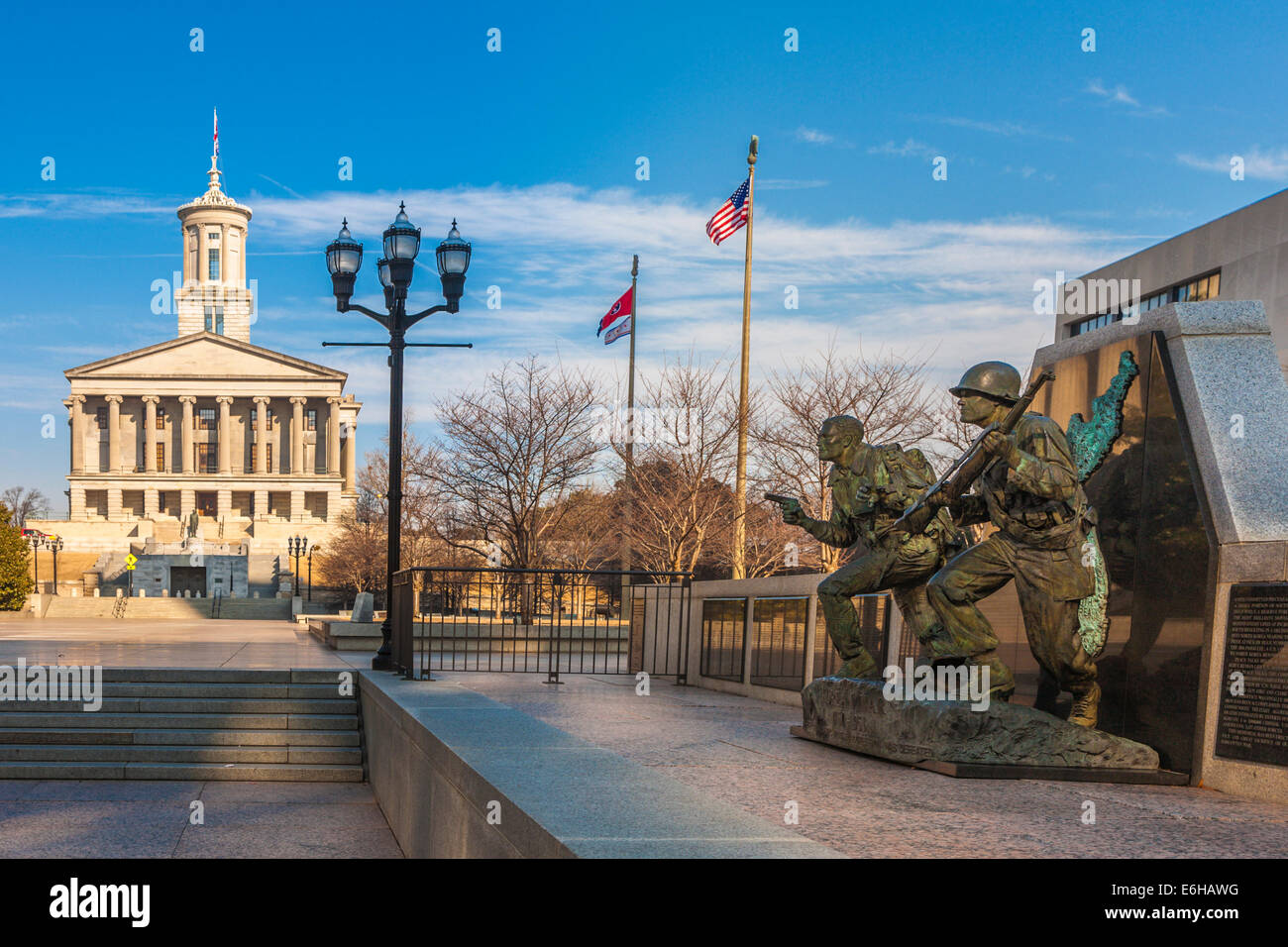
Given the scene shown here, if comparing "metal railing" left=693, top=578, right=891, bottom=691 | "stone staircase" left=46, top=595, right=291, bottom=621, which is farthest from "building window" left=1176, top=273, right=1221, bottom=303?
"stone staircase" left=46, top=595, right=291, bottom=621

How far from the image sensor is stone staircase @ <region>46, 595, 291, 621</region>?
46.8m

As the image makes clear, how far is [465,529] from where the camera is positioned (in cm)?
3219

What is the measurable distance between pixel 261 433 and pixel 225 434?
3.23 m

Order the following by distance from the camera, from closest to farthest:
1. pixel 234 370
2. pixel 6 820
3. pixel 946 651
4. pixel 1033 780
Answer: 1. pixel 1033 780
2. pixel 946 651
3. pixel 6 820
4. pixel 234 370

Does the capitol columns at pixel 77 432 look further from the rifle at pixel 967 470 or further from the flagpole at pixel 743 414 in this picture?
the rifle at pixel 967 470

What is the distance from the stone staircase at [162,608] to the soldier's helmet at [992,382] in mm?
43844

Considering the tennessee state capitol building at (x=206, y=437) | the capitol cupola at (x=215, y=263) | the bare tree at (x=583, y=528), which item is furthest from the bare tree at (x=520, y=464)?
the capitol cupola at (x=215, y=263)

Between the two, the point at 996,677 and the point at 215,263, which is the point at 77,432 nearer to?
the point at 215,263

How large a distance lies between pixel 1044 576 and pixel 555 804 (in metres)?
3.17

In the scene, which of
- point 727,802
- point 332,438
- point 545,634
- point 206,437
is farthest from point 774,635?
point 206,437
